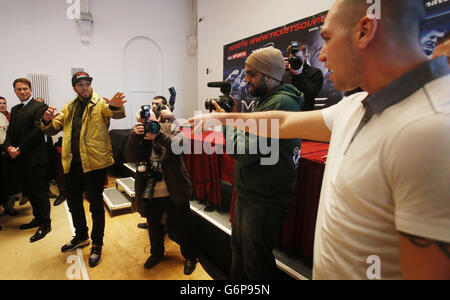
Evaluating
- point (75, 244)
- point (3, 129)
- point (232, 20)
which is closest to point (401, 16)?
point (75, 244)

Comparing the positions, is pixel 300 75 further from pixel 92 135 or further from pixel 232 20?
pixel 232 20

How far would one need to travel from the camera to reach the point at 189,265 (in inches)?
88.2

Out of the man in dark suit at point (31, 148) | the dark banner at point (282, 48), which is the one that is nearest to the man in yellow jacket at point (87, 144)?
the man in dark suit at point (31, 148)

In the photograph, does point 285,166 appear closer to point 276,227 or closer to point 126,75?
point 276,227

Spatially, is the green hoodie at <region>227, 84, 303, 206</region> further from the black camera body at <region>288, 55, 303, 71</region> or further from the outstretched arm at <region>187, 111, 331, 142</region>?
the black camera body at <region>288, 55, 303, 71</region>

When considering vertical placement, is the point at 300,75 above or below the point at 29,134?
above

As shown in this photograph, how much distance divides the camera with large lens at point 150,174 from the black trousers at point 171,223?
11cm

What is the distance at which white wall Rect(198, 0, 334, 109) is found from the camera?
142 inches

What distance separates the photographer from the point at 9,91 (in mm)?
4855

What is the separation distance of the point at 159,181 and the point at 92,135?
2.72ft

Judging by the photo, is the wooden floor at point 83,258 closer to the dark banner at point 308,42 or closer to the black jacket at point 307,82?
the black jacket at point 307,82

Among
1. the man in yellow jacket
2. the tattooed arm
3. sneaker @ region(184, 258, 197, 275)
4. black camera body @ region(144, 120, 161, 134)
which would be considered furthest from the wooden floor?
the tattooed arm

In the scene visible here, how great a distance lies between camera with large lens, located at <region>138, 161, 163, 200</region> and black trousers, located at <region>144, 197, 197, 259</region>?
113 mm

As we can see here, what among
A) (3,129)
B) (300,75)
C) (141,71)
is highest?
(141,71)
